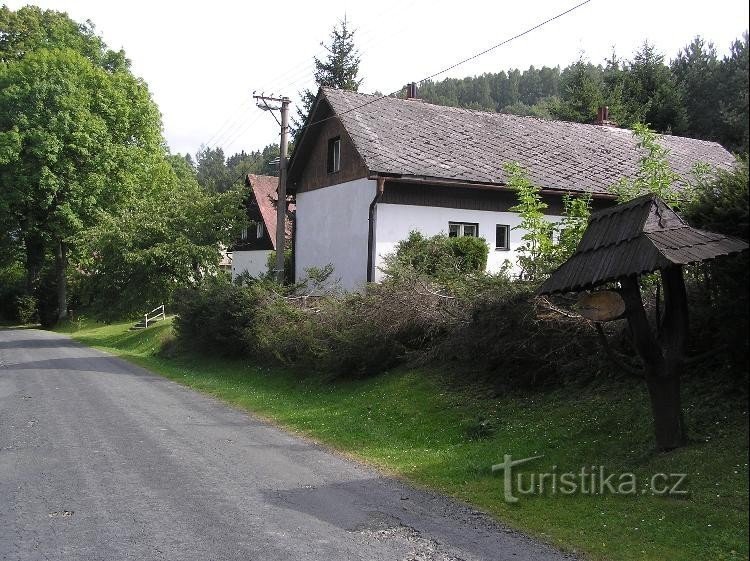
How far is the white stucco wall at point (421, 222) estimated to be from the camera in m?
20.6

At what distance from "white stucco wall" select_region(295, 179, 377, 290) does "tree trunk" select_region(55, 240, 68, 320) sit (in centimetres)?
2364

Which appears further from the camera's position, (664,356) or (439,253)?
(439,253)

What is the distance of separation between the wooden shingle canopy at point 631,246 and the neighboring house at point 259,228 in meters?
33.5

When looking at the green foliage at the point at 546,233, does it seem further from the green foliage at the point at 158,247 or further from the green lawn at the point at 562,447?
the green foliage at the point at 158,247

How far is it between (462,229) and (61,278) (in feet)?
106

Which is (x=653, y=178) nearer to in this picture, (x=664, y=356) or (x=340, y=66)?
(x=664, y=356)

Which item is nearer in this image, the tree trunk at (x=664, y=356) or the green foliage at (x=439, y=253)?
the tree trunk at (x=664, y=356)

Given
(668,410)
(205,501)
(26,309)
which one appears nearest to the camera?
(668,410)

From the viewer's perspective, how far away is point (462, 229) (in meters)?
21.4

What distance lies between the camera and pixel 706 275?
6445mm

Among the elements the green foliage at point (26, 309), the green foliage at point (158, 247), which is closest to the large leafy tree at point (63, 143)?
the green foliage at point (158, 247)

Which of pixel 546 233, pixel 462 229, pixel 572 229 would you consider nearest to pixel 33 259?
pixel 462 229

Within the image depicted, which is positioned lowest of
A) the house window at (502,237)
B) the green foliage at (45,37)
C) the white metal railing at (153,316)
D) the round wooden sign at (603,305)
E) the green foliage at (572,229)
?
the white metal railing at (153,316)

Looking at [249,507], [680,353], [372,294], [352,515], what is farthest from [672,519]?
[372,294]
